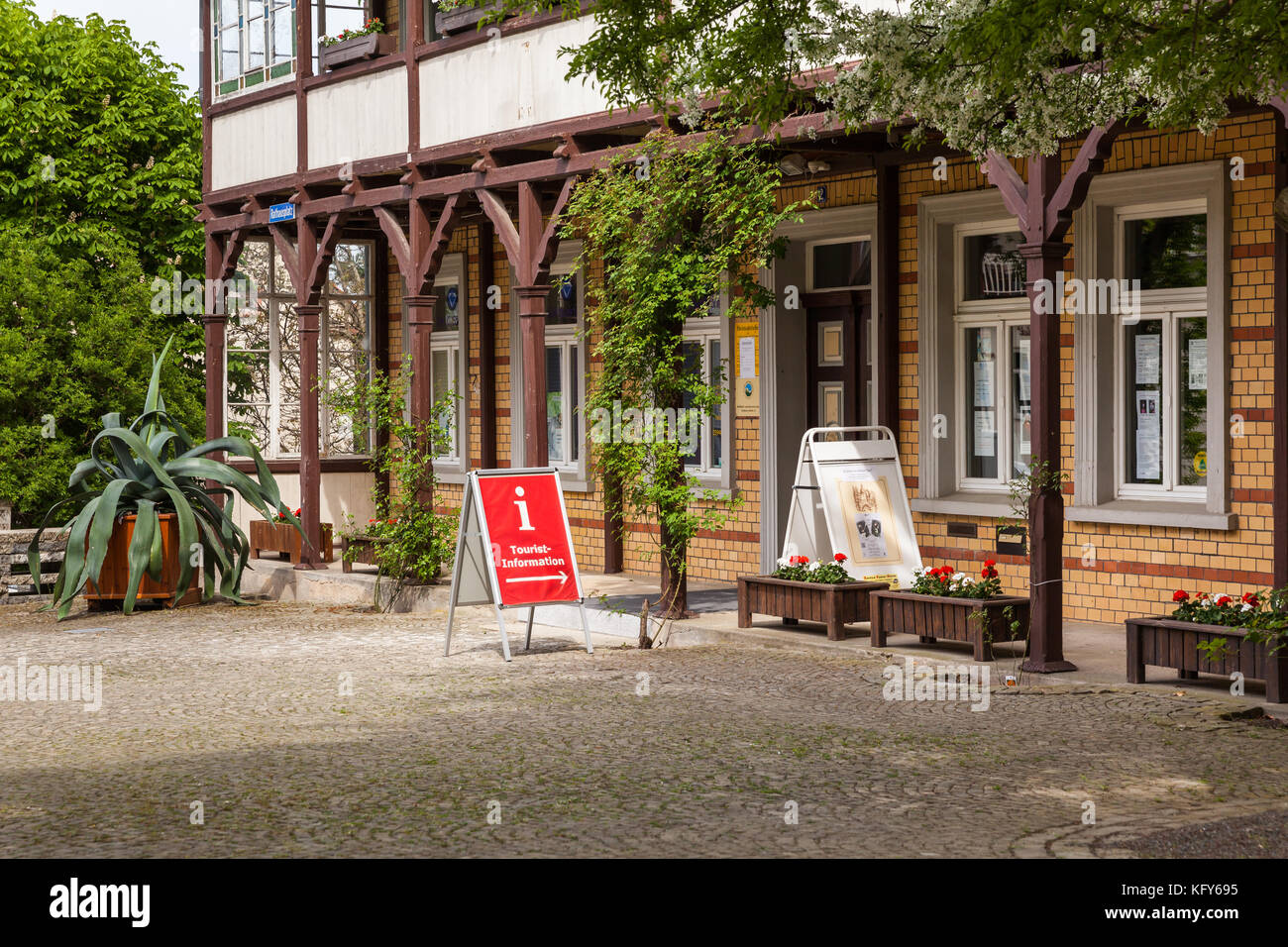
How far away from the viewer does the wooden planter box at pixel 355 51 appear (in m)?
15.8

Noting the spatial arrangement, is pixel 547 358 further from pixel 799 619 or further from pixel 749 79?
pixel 749 79

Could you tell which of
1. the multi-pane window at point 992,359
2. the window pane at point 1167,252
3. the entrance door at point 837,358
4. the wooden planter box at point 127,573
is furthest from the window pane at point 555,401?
the window pane at point 1167,252

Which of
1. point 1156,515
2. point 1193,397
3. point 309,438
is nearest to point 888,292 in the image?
point 1193,397

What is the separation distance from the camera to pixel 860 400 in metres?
14.2

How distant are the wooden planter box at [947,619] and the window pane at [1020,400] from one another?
7.12 feet

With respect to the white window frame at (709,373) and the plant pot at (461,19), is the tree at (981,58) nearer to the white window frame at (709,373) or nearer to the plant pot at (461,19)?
the plant pot at (461,19)

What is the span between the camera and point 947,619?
10.5m

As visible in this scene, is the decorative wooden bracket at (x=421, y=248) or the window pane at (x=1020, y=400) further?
the decorative wooden bracket at (x=421, y=248)

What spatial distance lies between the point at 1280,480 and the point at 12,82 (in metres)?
21.0

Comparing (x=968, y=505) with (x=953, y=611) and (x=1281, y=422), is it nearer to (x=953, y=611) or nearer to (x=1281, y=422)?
(x=953, y=611)

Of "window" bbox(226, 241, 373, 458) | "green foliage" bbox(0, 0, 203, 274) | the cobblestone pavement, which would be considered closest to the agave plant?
"window" bbox(226, 241, 373, 458)

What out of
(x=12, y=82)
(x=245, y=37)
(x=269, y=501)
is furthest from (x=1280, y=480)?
(x=12, y=82)

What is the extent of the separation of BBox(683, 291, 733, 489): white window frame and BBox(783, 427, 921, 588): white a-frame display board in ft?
9.39

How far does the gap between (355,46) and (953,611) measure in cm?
861
